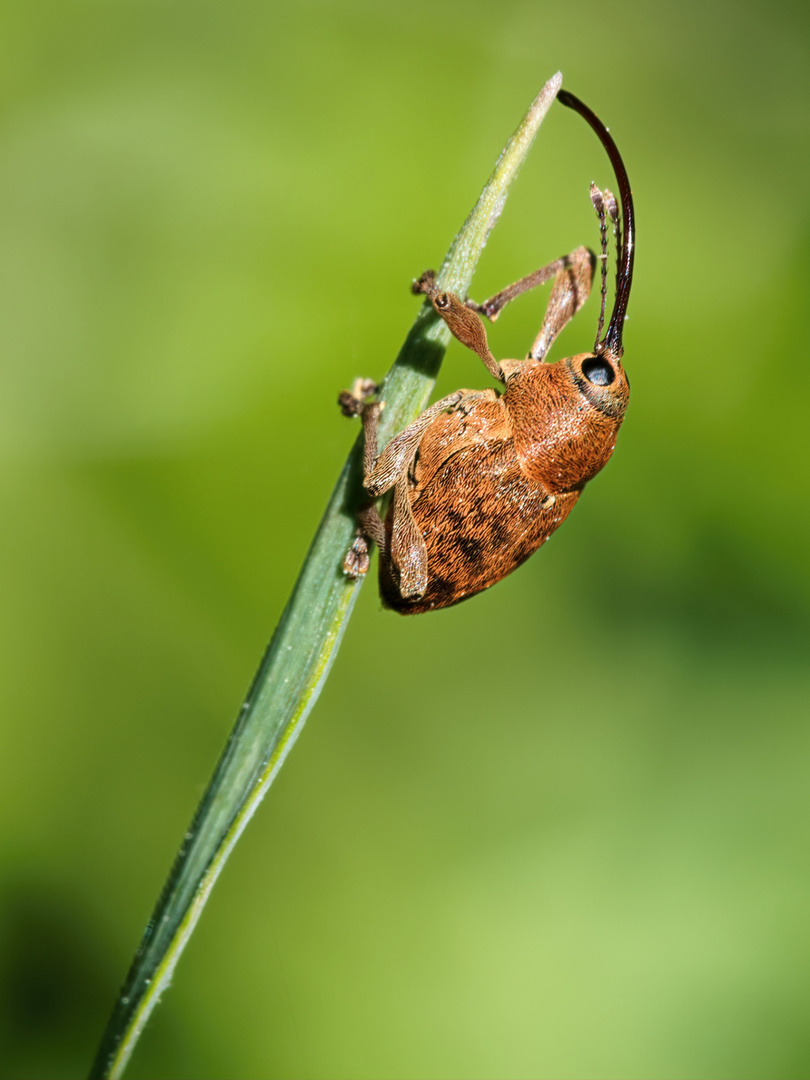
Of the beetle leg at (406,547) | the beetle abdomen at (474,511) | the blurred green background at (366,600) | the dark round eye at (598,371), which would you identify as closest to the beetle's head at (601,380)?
the dark round eye at (598,371)

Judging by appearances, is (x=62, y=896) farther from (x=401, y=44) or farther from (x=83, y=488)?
(x=401, y=44)

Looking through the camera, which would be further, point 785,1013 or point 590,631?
point 590,631

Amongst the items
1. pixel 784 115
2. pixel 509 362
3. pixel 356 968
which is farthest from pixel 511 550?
pixel 784 115

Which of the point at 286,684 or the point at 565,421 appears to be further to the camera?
the point at 565,421

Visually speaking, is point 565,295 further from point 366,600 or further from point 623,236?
point 366,600

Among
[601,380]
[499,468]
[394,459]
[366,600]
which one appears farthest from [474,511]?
[366,600]

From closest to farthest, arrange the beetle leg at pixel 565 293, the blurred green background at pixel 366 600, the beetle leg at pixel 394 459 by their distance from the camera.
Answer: the beetle leg at pixel 394 459 → the beetle leg at pixel 565 293 → the blurred green background at pixel 366 600

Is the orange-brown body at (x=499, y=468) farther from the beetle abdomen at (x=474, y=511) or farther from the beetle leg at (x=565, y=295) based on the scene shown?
the beetle leg at (x=565, y=295)

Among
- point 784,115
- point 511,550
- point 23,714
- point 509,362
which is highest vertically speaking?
point 784,115
